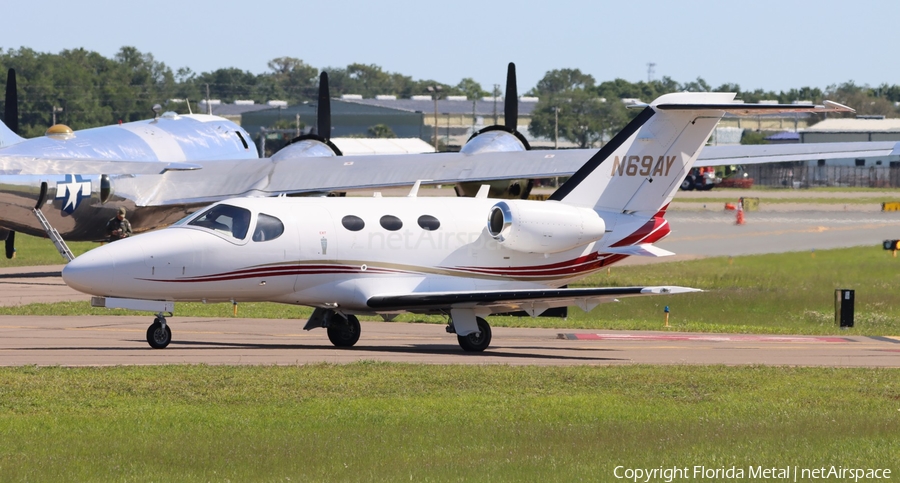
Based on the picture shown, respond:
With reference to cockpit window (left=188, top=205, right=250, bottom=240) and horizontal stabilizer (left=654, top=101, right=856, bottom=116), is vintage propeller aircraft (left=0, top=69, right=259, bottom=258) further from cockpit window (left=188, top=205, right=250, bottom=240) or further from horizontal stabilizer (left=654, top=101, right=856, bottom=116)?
horizontal stabilizer (left=654, top=101, right=856, bottom=116)

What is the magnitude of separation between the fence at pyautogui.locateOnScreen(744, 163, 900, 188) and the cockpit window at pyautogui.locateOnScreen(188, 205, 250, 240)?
67.3m

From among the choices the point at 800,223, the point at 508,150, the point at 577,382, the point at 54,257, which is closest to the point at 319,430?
the point at 577,382

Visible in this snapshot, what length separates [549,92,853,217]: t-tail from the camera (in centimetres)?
2247

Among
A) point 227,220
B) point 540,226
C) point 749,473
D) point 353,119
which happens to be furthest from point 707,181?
point 749,473

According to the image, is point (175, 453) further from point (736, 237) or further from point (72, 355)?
point (736, 237)

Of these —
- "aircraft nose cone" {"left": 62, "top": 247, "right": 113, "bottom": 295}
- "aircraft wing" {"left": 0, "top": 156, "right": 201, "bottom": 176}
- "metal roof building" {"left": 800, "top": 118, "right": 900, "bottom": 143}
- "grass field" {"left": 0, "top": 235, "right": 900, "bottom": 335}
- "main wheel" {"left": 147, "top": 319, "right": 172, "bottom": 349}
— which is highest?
"metal roof building" {"left": 800, "top": 118, "right": 900, "bottom": 143}

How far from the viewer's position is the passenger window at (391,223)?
Answer: 20609mm

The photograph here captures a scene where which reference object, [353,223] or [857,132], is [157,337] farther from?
[857,132]

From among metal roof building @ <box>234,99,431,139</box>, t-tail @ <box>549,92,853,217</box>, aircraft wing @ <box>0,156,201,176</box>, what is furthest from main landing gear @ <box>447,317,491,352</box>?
metal roof building @ <box>234,99,431,139</box>

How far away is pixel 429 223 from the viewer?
20.9 metres

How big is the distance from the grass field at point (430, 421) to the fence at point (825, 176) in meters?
67.9

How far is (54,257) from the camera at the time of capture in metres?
45.8

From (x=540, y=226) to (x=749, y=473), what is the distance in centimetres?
1042

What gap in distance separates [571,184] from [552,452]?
11.1m
